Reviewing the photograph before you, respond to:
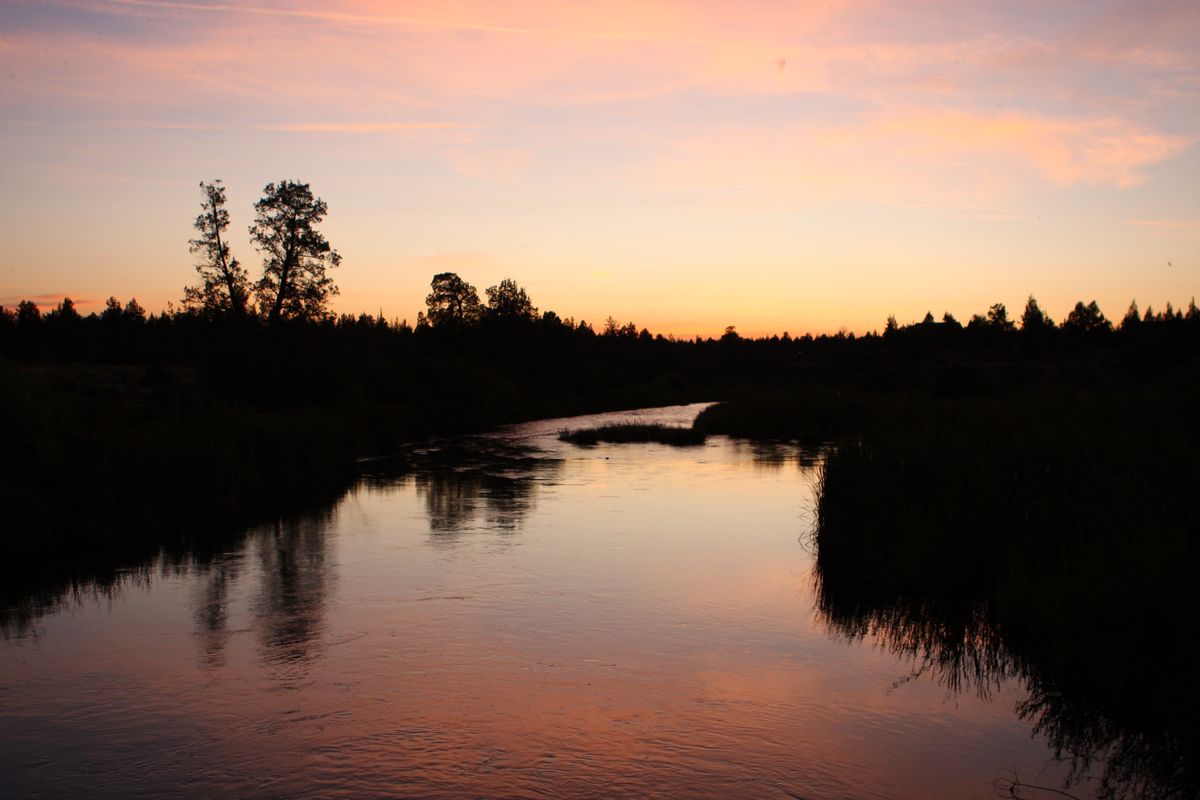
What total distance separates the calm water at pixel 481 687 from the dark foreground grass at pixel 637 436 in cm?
2406

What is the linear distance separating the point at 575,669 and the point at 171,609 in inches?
260

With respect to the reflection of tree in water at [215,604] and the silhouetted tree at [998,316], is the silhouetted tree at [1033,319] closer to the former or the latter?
the silhouetted tree at [998,316]

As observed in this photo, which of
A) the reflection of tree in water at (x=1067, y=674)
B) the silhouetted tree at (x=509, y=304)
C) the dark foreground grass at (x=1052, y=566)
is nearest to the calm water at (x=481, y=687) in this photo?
the reflection of tree in water at (x=1067, y=674)

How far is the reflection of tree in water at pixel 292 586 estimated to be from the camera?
11.6m

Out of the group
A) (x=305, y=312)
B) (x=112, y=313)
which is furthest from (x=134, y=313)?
(x=305, y=312)

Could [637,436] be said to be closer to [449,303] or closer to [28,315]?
[449,303]

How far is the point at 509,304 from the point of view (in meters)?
83.5

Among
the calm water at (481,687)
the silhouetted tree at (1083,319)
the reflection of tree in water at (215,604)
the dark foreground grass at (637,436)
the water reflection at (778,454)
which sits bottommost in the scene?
the calm water at (481,687)

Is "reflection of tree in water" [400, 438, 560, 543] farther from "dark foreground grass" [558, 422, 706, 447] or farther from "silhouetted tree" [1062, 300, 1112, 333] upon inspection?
"silhouetted tree" [1062, 300, 1112, 333]

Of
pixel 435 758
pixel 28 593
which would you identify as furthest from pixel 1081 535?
pixel 28 593

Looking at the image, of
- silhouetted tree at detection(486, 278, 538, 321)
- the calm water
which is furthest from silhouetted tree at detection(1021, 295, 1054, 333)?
the calm water

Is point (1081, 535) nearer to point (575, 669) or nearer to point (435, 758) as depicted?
point (575, 669)

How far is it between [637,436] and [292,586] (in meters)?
30.2

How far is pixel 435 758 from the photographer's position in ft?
27.0
